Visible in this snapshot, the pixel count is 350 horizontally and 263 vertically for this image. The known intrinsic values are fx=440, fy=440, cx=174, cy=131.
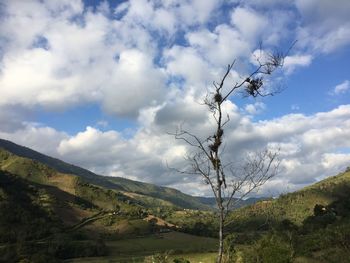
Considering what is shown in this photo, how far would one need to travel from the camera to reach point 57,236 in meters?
186

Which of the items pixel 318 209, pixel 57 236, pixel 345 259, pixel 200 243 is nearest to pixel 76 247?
pixel 57 236

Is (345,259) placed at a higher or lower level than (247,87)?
lower

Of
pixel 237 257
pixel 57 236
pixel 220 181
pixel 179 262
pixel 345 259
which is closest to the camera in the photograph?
pixel 220 181

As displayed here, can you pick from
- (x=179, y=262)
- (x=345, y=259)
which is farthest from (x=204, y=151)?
(x=345, y=259)

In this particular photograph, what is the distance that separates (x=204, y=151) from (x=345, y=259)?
1502 inches

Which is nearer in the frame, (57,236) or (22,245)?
(22,245)

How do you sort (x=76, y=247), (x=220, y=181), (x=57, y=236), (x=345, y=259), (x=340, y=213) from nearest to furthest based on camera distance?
(x=220, y=181) < (x=345, y=259) < (x=340, y=213) < (x=76, y=247) < (x=57, y=236)

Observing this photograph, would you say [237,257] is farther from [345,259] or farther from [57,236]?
[57,236]

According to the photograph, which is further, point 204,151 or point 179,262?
point 179,262

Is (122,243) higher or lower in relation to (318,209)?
lower

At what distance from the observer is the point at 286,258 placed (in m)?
Result: 39.5

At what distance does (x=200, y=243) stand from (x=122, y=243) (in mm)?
34994

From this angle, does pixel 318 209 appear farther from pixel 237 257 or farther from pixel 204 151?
pixel 204 151

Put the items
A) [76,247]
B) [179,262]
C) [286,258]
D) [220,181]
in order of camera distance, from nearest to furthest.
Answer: [220,181] < [179,262] < [286,258] < [76,247]
